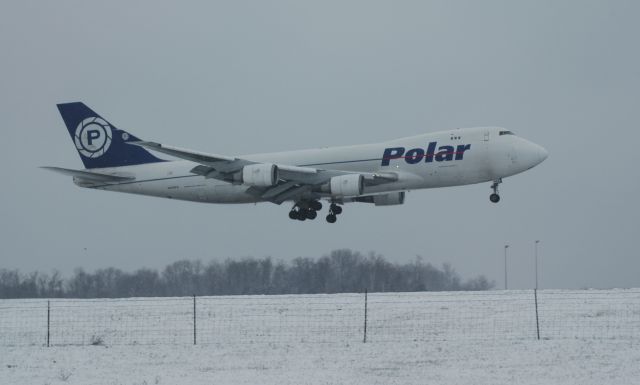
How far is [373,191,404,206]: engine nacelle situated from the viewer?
47019 mm

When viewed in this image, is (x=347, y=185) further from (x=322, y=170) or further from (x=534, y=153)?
Answer: (x=534, y=153)

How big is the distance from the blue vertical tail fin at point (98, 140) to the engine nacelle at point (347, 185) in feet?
38.7

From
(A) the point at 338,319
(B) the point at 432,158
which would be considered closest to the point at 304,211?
(B) the point at 432,158

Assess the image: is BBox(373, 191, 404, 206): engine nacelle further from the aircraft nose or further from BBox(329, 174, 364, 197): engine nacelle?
the aircraft nose

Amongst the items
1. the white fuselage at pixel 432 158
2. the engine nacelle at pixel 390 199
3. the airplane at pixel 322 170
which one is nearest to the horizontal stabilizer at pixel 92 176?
the airplane at pixel 322 170

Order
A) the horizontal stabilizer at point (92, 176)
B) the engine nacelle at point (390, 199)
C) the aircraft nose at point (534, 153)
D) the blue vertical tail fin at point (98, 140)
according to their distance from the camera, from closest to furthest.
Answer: the aircraft nose at point (534, 153) → the engine nacelle at point (390, 199) → the horizontal stabilizer at point (92, 176) → the blue vertical tail fin at point (98, 140)

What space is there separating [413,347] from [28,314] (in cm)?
1698

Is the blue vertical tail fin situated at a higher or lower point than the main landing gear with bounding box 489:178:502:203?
higher

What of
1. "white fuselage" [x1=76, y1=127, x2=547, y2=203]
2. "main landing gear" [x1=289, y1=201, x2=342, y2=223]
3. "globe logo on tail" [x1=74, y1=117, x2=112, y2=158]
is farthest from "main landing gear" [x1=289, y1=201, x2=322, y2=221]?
"globe logo on tail" [x1=74, y1=117, x2=112, y2=158]

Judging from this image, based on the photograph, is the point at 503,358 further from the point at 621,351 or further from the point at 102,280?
the point at 102,280

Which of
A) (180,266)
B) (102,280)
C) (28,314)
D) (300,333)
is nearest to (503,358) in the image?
(300,333)

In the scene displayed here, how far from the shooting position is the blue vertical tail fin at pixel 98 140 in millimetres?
50781

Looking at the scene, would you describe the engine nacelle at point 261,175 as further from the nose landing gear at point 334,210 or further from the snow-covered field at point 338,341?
the snow-covered field at point 338,341

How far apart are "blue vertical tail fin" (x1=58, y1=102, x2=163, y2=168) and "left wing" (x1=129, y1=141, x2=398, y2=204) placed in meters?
6.90
